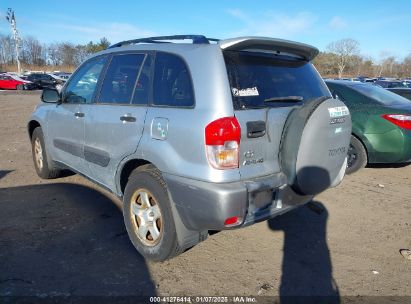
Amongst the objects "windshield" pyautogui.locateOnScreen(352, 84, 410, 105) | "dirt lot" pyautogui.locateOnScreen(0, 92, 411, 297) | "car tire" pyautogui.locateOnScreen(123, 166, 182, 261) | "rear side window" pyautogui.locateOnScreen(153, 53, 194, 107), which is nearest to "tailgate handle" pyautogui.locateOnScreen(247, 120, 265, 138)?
"rear side window" pyautogui.locateOnScreen(153, 53, 194, 107)

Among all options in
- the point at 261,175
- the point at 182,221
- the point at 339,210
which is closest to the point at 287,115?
the point at 261,175

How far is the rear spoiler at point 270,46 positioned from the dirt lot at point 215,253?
68.7 inches

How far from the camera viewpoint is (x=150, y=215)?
10.4 feet

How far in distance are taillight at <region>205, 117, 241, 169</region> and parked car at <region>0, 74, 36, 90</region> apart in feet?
109

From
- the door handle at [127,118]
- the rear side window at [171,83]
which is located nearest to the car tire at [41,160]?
the door handle at [127,118]

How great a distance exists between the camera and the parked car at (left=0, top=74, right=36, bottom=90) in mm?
31306

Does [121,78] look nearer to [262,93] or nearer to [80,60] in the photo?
[262,93]

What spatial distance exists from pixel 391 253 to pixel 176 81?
2.64m

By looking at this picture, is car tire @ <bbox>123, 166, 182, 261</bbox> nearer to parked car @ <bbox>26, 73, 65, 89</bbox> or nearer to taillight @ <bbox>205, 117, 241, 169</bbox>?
taillight @ <bbox>205, 117, 241, 169</bbox>

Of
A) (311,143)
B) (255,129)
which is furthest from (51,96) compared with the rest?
(311,143)

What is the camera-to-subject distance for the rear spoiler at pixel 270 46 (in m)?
2.79

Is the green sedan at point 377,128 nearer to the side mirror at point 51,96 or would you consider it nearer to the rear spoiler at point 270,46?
the rear spoiler at point 270,46

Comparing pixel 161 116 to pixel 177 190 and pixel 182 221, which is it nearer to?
pixel 177 190

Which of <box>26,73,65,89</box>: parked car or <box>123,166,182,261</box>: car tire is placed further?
<box>26,73,65,89</box>: parked car
